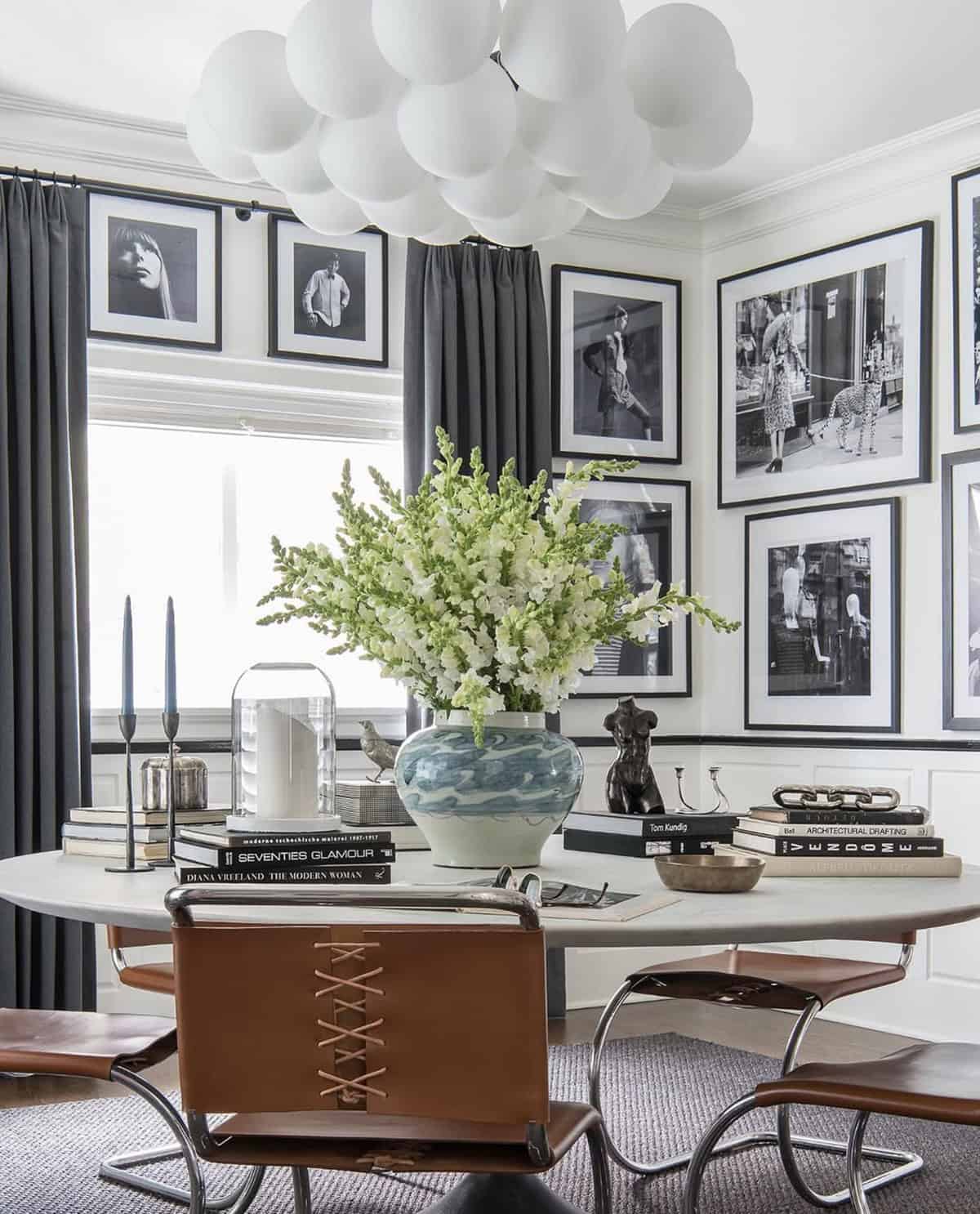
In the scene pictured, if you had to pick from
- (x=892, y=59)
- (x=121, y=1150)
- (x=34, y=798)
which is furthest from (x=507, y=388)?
(x=121, y=1150)

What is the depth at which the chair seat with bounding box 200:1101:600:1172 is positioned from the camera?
169 cm

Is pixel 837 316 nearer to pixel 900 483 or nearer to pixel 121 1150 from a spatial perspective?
pixel 900 483

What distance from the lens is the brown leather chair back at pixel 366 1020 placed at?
1.59m

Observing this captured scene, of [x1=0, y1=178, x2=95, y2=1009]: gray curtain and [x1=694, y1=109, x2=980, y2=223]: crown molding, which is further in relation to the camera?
[x1=694, y1=109, x2=980, y2=223]: crown molding

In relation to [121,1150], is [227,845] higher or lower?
higher

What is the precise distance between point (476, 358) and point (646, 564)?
105 centimetres

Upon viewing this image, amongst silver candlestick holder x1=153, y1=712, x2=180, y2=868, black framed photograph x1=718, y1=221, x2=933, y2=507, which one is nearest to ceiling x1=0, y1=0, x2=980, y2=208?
black framed photograph x1=718, y1=221, x2=933, y2=507

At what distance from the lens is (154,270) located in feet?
14.9

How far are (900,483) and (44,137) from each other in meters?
2.96

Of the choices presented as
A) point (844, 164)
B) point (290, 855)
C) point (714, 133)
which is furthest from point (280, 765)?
point (844, 164)

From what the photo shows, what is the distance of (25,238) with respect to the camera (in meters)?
4.25

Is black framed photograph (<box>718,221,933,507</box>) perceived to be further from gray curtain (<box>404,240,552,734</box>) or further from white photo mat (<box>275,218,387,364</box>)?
white photo mat (<box>275,218,387,364</box>)

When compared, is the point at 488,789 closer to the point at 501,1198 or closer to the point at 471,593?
the point at 471,593

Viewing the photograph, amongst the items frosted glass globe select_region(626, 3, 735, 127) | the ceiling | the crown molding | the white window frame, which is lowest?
the white window frame
